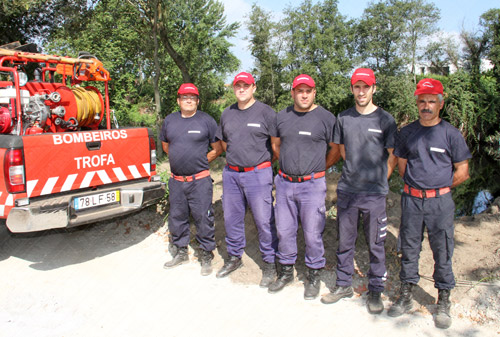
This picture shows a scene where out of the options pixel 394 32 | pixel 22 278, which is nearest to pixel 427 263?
pixel 22 278

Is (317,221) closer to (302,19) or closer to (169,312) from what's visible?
(169,312)

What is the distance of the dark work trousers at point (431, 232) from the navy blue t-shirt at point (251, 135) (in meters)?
1.41

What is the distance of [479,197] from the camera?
895 cm

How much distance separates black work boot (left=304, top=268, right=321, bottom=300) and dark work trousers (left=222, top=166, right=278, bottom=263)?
1.48ft

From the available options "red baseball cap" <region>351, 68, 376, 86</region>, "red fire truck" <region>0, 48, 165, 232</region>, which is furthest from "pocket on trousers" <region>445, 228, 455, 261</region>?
"red fire truck" <region>0, 48, 165, 232</region>

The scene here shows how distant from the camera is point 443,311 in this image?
3270 millimetres

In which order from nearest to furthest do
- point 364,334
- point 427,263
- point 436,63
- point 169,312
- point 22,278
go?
point 364,334
point 169,312
point 427,263
point 22,278
point 436,63

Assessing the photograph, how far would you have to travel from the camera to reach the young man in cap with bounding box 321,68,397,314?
11.3ft

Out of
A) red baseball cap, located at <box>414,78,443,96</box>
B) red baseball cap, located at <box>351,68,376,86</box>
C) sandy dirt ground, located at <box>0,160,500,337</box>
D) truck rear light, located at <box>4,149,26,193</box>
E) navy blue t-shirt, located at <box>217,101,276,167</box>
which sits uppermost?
red baseball cap, located at <box>351,68,376,86</box>

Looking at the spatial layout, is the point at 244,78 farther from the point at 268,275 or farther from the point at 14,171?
the point at 14,171

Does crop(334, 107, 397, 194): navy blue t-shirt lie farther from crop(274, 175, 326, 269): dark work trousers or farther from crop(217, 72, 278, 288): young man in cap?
crop(217, 72, 278, 288): young man in cap

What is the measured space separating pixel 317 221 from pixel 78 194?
2.60m

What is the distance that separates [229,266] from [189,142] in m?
1.41

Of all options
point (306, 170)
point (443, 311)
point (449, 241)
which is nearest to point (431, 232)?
point (449, 241)
